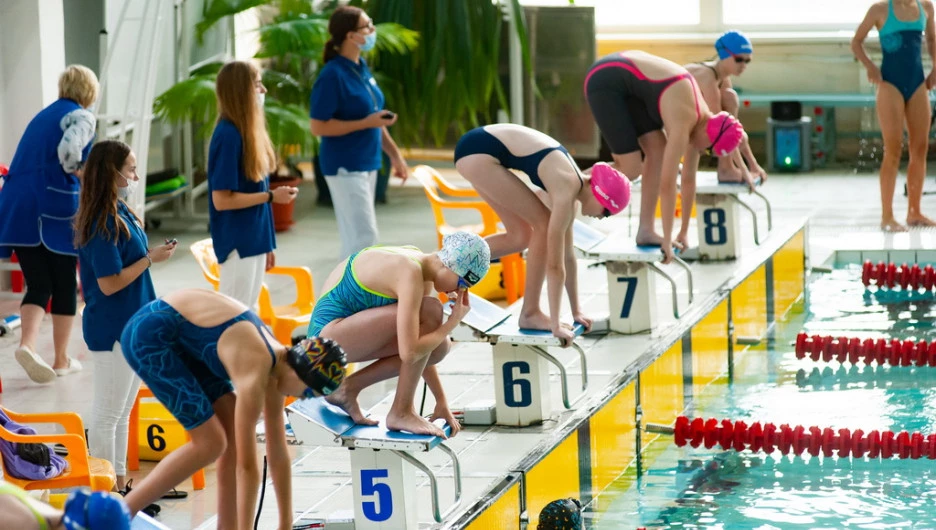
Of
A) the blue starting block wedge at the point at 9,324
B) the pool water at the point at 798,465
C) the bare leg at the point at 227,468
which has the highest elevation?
the bare leg at the point at 227,468

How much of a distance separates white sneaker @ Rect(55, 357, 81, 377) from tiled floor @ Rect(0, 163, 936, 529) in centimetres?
5

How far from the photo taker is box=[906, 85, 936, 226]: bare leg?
8.75m

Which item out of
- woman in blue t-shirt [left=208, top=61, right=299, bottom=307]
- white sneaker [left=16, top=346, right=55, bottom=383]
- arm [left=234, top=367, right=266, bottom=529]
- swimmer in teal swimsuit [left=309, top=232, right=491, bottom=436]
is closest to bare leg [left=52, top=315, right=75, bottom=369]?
white sneaker [left=16, top=346, right=55, bottom=383]

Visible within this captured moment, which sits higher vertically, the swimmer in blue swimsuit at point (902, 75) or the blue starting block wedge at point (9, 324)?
the swimmer in blue swimsuit at point (902, 75)

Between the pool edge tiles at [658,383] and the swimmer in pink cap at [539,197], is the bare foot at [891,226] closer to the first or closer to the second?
the pool edge tiles at [658,383]

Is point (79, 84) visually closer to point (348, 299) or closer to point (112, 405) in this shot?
point (112, 405)

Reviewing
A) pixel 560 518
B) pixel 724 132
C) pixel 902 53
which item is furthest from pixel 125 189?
pixel 902 53

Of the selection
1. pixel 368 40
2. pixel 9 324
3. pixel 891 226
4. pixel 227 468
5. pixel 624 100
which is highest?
pixel 368 40

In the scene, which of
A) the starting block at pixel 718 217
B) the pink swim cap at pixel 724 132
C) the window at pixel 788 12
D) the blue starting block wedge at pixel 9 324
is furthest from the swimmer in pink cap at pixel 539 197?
the window at pixel 788 12

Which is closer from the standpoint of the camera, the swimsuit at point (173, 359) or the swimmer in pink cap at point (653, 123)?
the swimsuit at point (173, 359)

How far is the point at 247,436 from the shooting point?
359cm

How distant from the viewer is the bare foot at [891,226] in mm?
9109

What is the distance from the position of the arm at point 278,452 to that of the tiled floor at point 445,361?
74 centimetres

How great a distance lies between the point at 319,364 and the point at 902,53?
6.09 meters
